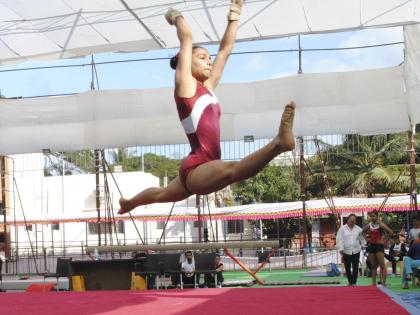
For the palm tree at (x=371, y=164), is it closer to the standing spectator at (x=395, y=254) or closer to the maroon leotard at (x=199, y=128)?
the standing spectator at (x=395, y=254)

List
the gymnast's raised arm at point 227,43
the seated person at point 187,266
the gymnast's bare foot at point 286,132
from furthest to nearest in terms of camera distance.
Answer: the seated person at point 187,266 → the gymnast's raised arm at point 227,43 → the gymnast's bare foot at point 286,132

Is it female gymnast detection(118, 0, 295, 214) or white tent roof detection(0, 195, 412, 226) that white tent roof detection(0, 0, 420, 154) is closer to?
female gymnast detection(118, 0, 295, 214)

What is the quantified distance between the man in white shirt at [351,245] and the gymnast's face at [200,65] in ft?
19.3

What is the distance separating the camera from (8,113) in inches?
512

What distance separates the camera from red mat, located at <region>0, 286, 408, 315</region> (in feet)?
17.3

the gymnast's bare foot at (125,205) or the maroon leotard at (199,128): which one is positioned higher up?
the maroon leotard at (199,128)

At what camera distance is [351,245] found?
32.1 ft

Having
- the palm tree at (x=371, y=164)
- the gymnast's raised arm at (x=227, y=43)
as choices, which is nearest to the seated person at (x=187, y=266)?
the gymnast's raised arm at (x=227, y=43)

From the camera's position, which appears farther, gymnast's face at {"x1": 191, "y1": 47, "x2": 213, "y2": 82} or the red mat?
the red mat

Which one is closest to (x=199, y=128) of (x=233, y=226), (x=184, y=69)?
(x=184, y=69)

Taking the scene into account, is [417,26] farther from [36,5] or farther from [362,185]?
[362,185]

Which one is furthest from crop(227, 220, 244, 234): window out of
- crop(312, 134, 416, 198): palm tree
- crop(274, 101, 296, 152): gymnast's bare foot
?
crop(274, 101, 296, 152): gymnast's bare foot

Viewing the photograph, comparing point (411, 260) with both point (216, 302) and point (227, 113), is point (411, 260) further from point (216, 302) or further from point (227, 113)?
point (216, 302)

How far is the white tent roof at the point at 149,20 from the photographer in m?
9.64
